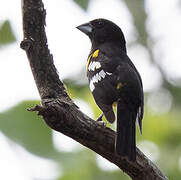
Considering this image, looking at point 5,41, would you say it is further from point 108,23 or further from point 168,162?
point 168,162

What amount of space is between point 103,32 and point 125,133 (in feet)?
4.49

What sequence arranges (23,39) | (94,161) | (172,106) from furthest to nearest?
(172,106) < (94,161) < (23,39)

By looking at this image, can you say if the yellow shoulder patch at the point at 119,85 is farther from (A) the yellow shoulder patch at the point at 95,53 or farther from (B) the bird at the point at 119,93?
(A) the yellow shoulder patch at the point at 95,53

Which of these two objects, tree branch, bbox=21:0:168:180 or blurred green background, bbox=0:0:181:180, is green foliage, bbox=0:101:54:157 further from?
tree branch, bbox=21:0:168:180

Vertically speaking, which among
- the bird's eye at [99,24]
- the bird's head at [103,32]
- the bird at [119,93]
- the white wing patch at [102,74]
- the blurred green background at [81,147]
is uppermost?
the bird's eye at [99,24]

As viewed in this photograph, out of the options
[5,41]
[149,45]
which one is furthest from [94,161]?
[149,45]

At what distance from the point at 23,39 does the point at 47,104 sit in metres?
0.47

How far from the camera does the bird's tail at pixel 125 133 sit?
358 centimetres

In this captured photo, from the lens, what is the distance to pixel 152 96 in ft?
18.8

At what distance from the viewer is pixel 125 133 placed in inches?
150

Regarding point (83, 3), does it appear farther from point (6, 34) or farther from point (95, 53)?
point (6, 34)

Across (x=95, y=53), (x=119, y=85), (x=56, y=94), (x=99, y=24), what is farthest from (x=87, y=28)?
(x=56, y=94)

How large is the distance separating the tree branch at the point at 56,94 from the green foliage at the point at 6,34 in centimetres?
114

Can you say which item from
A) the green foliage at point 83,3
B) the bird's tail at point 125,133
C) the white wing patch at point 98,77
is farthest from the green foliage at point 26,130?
the green foliage at point 83,3
